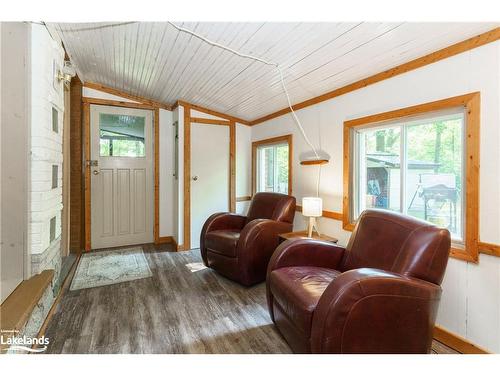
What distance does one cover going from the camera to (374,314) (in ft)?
4.11

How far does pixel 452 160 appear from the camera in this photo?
5.88ft

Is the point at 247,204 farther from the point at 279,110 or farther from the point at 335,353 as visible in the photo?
the point at 335,353

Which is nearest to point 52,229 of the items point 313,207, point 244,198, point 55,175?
point 55,175

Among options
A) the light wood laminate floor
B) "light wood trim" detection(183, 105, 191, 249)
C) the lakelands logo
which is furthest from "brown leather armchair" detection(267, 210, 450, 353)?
"light wood trim" detection(183, 105, 191, 249)

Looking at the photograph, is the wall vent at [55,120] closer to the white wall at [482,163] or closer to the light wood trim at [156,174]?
the light wood trim at [156,174]

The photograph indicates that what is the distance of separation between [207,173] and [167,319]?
2.34 meters

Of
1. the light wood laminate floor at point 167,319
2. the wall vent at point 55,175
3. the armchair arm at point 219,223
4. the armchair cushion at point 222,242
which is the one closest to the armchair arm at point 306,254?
the light wood laminate floor at point 167,319

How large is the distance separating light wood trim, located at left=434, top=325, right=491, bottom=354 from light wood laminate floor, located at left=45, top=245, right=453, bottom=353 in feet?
0.14

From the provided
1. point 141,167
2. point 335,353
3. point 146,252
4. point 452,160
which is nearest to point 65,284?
point 146,252

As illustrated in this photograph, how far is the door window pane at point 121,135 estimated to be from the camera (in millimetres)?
3734

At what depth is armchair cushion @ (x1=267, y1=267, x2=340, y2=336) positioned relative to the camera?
1357 millimetres

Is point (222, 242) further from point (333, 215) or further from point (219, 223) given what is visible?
point (333, 215)

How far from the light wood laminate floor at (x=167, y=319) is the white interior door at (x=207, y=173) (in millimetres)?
1252

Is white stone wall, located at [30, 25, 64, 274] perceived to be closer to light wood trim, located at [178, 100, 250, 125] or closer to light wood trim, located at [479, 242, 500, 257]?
light wood trim, located at [178, 100, 250, 125]
